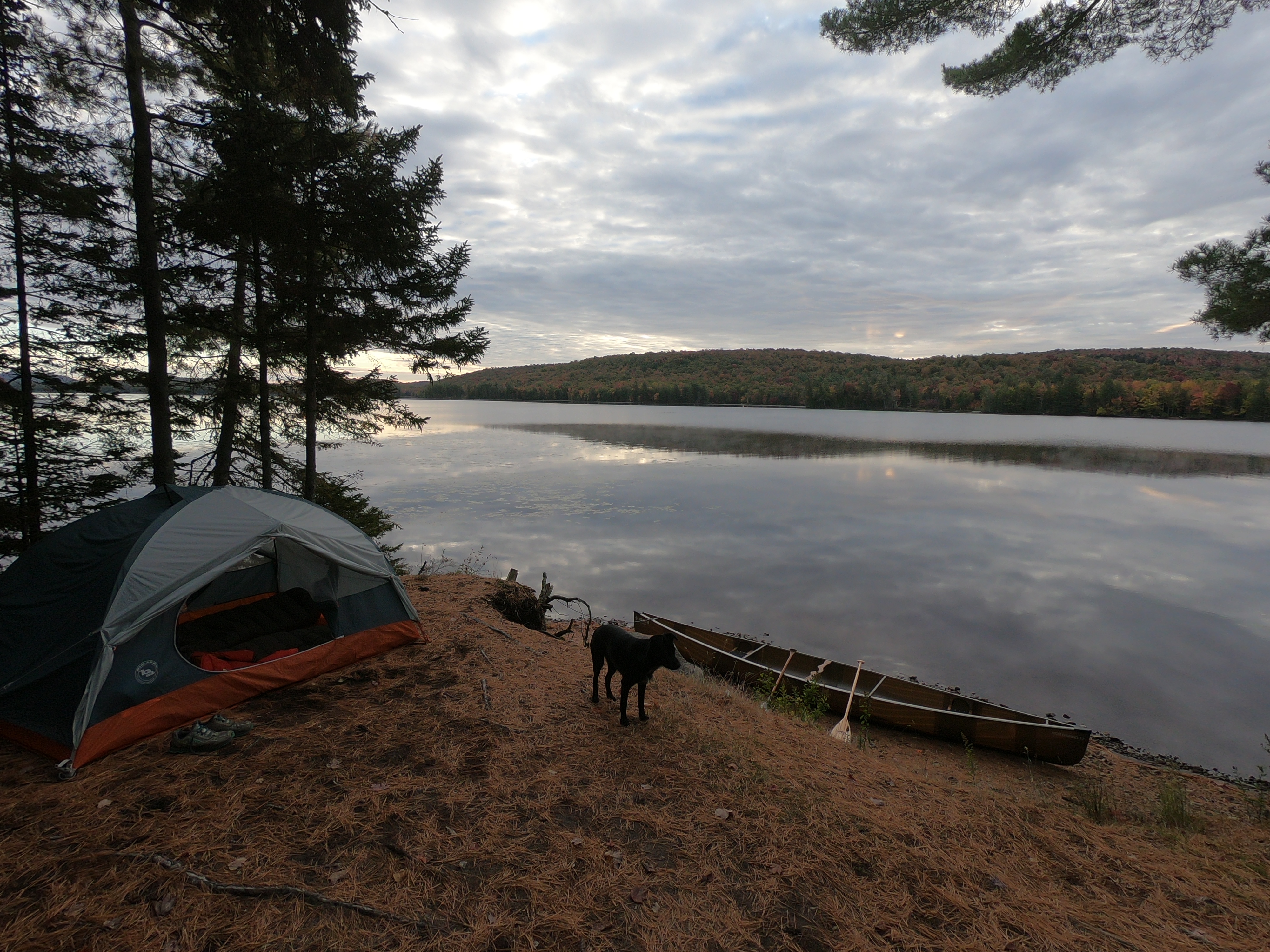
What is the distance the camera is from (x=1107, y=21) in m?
6.75

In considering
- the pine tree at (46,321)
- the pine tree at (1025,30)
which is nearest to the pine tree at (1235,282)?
the pine tree at (1025,30)

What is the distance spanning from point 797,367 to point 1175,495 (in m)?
116

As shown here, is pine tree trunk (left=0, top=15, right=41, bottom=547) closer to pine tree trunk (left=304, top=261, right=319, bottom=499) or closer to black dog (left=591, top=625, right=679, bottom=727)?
pine tree trunk (left=304, top=261, right=319, bottom=499)

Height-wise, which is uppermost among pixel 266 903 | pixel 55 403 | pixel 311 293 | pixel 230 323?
pixel 311 293

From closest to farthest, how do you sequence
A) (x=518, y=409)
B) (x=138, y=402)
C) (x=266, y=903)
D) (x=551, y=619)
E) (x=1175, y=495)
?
1. (x=266, y=903)
2. (x=138, y=402)
3. (x=551, y=619)
4. (x=1175, y=495)
5. (x=518, y=409)

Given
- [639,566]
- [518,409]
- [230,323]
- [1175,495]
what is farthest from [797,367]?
[230,323]

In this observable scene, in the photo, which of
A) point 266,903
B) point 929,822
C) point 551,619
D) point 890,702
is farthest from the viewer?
point 551,619

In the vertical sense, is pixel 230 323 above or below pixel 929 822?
above

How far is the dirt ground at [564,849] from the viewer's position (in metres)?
2.92

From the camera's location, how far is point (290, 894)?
3.03 m

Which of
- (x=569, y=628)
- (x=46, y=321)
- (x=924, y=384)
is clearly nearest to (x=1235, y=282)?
(x=569, y=628)

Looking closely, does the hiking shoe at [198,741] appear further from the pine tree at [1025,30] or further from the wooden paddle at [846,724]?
the pine tree at [1025,30]

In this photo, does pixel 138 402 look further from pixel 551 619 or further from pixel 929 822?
pixel 929 822

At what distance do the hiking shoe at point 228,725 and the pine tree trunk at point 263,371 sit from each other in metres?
3.83
